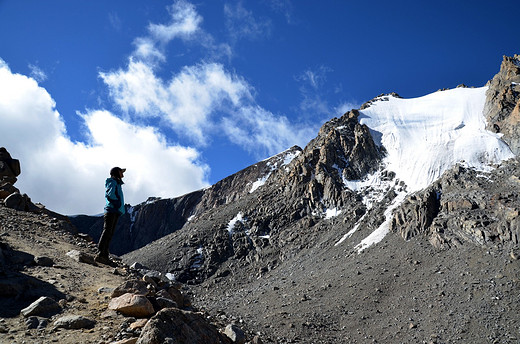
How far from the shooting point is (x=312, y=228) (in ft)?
233

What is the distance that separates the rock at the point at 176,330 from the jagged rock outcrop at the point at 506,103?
7230 centimetres

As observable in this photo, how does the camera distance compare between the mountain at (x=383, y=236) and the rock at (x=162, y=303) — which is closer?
the rock at (x=162, y=303)

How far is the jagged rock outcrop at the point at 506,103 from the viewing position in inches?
2505

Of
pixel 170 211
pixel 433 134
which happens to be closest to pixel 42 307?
pixel 433 134

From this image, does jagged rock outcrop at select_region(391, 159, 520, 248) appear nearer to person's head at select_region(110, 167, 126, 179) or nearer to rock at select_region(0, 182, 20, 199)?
person's head at select_region(110, 167, 126, 179)

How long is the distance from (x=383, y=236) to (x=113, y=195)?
2145 inches

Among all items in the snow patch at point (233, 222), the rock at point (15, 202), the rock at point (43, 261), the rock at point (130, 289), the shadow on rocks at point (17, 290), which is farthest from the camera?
the snow patch at point (233, 222)

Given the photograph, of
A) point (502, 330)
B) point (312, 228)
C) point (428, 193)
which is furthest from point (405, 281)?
point (312, 228)

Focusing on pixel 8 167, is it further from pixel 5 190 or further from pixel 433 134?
pixel 433 134

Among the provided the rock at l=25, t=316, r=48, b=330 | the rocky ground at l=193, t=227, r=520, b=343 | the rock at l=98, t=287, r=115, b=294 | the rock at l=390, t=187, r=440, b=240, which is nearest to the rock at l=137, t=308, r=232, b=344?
the rock at l=25, t=316, r=48, b=330

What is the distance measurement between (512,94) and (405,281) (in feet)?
189

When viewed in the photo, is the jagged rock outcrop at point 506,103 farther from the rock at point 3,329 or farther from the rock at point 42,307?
the rock at point 3,329

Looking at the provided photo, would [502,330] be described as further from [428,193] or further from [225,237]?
[225,237]

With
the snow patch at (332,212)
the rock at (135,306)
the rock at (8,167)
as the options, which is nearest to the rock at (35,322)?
the rock at (135,306)
